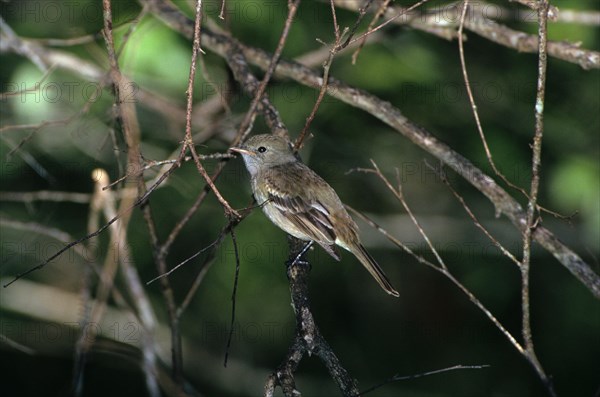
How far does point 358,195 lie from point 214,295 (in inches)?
92.8

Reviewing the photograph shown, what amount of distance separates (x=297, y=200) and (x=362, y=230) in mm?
3343

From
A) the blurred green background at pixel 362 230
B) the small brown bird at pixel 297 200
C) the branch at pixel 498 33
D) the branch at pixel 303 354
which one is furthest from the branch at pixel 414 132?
the blurred green background at pixel 362 230

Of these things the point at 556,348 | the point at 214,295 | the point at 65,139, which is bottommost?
the point at 556,348

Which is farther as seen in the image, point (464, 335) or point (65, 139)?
point (464, 335)

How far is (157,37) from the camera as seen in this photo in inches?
290

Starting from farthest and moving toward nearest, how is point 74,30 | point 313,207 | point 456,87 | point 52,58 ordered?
point 456,87
point 74,30
point 52,58
point 313,207

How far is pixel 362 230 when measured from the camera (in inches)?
372

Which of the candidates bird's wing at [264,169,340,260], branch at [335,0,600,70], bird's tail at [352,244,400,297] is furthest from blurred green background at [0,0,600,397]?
bird's tail at [352,244,400,297]

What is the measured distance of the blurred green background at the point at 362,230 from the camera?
8.65m

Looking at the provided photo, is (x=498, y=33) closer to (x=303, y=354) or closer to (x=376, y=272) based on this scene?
(x=376, y=272)

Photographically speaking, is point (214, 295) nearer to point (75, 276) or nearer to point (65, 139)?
point (75, 276)

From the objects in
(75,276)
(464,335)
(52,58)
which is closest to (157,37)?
(52,58)

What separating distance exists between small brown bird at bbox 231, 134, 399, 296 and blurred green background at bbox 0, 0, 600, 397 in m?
1.98

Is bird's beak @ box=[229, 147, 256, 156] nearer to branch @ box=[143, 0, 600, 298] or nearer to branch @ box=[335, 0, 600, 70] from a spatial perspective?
branch @ box=[143, 0, 600, 298]
